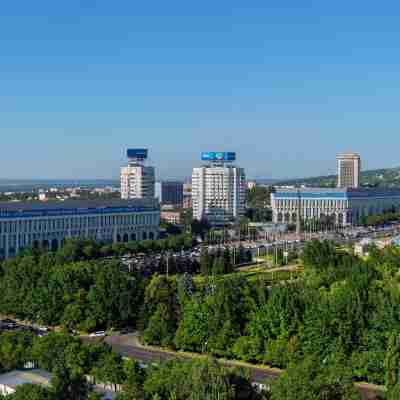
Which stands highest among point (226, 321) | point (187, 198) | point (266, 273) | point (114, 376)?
point (187, 198)

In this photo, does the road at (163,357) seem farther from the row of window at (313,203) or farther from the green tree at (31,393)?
the row of window at (313,203)

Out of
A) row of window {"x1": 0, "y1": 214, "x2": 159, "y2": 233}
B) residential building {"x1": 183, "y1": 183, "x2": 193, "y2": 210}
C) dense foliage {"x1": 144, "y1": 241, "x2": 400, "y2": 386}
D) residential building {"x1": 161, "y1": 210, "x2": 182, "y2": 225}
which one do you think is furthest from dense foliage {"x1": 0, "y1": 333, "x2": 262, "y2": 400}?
residential building {"x1": 183, "y1": 183, "x2": 193, "y2": 210}

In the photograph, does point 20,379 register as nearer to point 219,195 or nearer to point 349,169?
point 219,195

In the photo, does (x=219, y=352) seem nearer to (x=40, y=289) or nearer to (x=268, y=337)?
(x=268, y=337)

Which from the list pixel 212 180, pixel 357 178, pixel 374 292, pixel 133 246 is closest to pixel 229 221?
pixel 212 180

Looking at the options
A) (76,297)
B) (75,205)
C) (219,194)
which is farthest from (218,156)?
(76,297)
